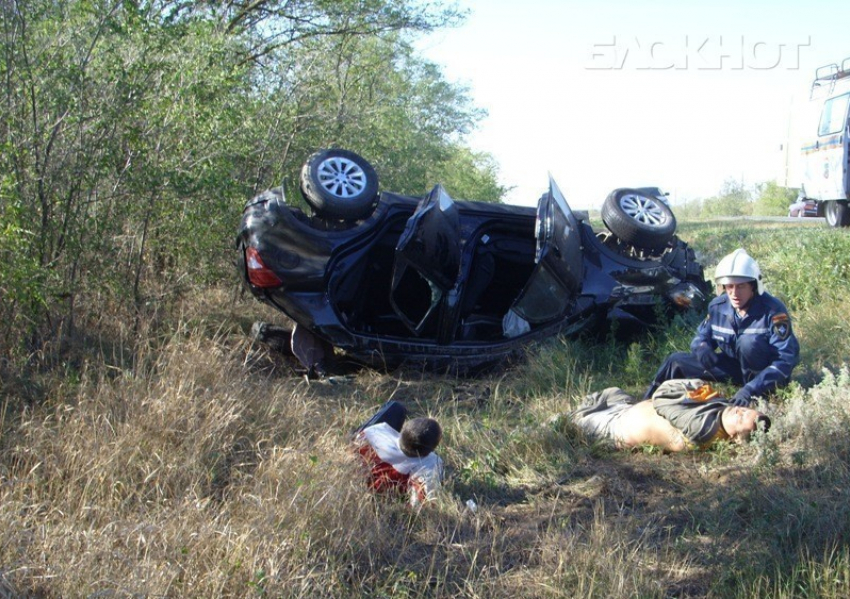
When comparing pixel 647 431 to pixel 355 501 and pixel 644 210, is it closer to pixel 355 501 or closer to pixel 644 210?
pixel 355 501

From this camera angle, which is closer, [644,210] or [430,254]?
[430,254]

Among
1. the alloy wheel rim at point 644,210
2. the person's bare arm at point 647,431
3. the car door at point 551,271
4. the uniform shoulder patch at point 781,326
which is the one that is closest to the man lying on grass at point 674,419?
the person's bare arm at point 647,431

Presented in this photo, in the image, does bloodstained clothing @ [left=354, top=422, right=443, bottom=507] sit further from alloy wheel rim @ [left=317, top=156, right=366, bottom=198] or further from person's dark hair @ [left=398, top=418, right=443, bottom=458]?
alloy wheel rim @ [left=317, top=156, right=366, bottom=198]

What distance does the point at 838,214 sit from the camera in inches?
691

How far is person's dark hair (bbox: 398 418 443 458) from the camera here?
4.03 m

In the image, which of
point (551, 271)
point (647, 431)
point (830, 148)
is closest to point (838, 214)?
point (830, 148)

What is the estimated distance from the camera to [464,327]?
694 centimetres

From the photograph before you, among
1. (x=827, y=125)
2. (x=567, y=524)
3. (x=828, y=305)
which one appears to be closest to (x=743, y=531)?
(x=567, y=524)

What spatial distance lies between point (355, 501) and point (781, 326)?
277 centimetres

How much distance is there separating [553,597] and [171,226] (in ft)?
17.6

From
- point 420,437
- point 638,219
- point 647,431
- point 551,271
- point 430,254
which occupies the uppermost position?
point 638,219

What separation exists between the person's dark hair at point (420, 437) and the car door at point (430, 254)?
2.30 m

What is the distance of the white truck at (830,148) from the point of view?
1678 centimetres

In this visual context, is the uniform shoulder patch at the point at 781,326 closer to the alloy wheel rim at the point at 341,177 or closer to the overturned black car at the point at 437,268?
the overturned black car at the point at 437,268
